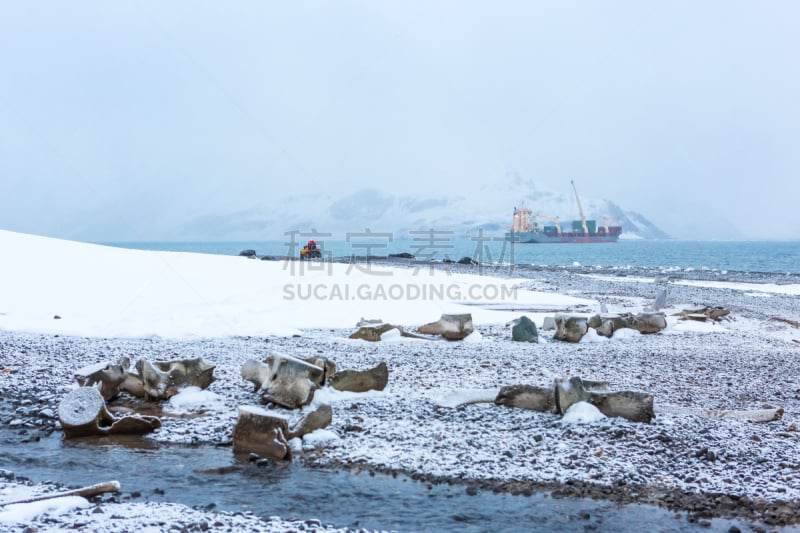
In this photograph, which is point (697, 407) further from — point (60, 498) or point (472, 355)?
point (60, 498)

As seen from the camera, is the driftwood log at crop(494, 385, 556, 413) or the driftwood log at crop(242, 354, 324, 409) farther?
the driftwood log at crop(242, 354, 324, 409)

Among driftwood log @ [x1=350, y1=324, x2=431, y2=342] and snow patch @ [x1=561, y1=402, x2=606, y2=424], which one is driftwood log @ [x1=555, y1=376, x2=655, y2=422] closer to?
snow patch @ [x1=561, y1=402, x2=606, y2=424]

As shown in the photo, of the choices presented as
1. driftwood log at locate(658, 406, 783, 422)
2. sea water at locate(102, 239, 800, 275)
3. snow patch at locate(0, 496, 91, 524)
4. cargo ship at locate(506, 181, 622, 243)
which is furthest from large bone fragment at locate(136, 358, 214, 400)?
cargo ship at locate(506, 181, 622, 243)

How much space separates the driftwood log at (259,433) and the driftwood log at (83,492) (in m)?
1.25

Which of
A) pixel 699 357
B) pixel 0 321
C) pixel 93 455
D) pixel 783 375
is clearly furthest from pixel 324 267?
pixel 93 455

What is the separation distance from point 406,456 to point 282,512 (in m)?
1.48

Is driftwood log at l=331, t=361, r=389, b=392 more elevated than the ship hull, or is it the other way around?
the ship hull

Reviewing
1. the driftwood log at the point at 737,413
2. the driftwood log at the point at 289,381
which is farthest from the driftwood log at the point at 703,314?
the driftwood log at the point at 289,381

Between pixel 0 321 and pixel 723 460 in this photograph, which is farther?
pixel 0 321

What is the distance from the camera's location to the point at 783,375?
1005 centimetres

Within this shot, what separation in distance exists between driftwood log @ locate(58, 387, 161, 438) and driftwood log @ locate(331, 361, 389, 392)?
2075mm

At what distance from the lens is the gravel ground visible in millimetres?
5426

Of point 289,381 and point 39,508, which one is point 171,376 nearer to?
point 289,381

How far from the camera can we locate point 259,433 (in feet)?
20.1
